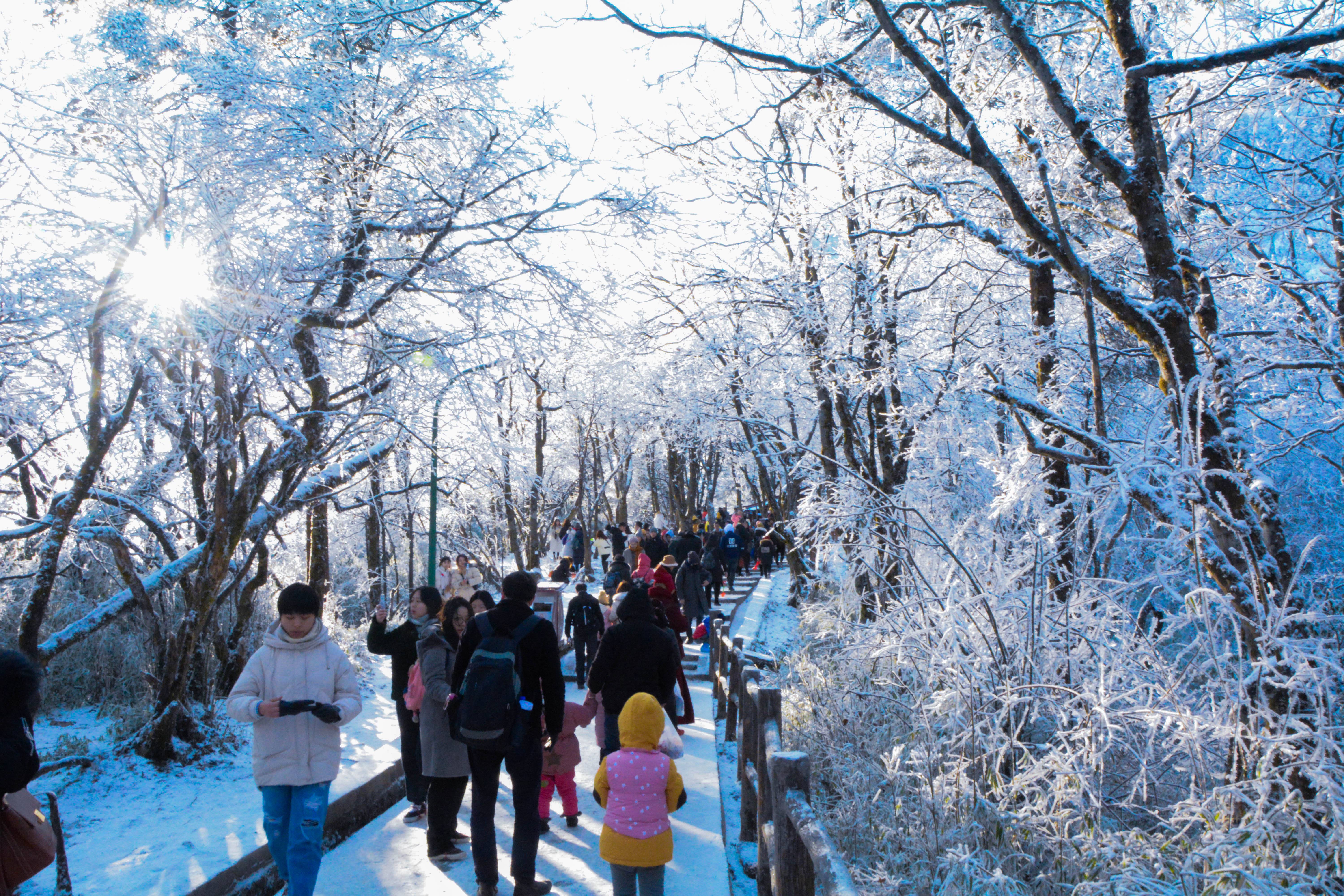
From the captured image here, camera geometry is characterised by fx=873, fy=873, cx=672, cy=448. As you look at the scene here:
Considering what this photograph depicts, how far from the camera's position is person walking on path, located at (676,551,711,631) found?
14.9 m

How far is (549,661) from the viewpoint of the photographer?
4.84 meters

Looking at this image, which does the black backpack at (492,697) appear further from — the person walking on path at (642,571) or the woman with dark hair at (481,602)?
the person walking on path at (642,571)

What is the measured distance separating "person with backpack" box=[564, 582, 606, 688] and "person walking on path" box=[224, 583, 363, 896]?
5750 mm

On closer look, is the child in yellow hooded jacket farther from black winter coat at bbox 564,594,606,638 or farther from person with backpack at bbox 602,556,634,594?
person with backpack at bbox 602,556,634,594

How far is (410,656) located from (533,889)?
194cm

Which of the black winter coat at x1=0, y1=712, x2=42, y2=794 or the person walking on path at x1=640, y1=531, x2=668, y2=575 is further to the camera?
Answer: the person walking on path at x1=640, y1=531, x2=668, y2=575

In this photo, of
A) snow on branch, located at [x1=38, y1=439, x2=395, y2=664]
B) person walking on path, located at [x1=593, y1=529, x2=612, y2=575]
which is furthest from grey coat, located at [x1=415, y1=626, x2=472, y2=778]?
person walking on path, located at [x1=593, y1=529, x2=612, y2=575]

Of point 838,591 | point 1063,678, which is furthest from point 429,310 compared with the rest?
point 838,591

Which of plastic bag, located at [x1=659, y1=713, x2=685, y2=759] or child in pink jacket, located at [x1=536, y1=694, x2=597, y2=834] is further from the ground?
plastic bag, located at [x1=659, y1=713, x2=685, y2=759]

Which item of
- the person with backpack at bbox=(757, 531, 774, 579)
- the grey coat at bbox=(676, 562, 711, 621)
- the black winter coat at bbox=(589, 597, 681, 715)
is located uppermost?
the black winter coat at bbox=(589, 597, 681, 715)

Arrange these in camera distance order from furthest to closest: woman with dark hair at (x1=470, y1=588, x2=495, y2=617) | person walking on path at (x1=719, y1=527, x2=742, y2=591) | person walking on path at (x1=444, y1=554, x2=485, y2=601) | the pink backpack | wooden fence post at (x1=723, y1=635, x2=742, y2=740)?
person walking on path at (x1=719, y1=527, x2=742, y2=591) → person walking on path at (x1=444, y1=554, x2=485, y2=601) → wooden fence post at (x1=723, y1=635, x2=742, y2=740) → woman with dark hair at (x1=470, y1=588, x2=495, y2=617) → the pink backpack

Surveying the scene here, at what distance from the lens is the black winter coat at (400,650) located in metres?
6.04

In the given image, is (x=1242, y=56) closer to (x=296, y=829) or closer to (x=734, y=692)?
(x=296, y=829)

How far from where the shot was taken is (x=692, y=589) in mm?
14969
